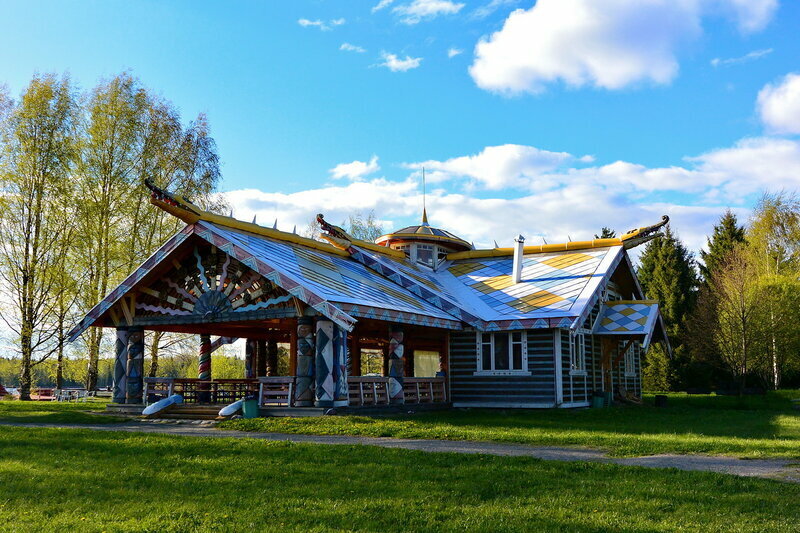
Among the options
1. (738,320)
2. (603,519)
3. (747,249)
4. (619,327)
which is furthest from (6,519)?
(747,249)

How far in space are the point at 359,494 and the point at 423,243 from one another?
21906 millimetres

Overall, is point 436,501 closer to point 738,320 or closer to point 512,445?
point 512,445

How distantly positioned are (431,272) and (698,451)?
57.3ft

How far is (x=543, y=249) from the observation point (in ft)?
94.9

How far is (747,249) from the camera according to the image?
4000cm

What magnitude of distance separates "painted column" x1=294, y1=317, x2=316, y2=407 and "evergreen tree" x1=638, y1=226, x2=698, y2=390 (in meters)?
29.8

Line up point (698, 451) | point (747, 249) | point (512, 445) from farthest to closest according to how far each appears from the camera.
→ point (747, 249), point (512, 445), point (698, 451)

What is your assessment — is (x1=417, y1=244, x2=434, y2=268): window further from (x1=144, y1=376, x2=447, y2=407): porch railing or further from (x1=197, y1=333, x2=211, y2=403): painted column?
(x1=197, y1=333, x2=211, y2=403): painted column

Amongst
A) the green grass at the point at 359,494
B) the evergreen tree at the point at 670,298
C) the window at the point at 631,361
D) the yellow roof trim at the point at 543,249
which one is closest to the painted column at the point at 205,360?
the yellow roof trim at the point at 543,249

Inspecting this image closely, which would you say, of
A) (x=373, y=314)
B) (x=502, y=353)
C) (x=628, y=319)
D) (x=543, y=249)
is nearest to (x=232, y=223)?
(x=373, y=314)

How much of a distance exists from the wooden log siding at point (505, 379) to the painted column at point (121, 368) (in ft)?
33.0

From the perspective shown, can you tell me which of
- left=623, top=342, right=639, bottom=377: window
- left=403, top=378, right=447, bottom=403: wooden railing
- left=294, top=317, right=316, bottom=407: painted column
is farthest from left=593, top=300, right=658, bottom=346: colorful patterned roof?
left=294, top=317, right=316, bottom=407: painted column

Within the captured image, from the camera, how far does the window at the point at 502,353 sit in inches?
902

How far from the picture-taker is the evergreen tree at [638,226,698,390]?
4316 centimetres
